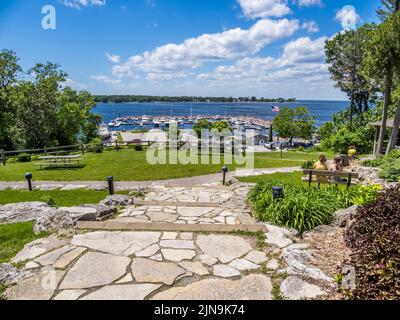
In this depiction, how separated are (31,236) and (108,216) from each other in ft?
5.09

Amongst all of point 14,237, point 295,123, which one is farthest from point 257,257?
point 295,123

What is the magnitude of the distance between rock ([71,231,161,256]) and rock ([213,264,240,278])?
1.19 m

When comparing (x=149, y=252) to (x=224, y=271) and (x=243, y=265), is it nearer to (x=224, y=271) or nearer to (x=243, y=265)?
(x=224, y=271)

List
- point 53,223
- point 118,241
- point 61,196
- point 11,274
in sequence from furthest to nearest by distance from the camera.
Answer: point 61,196 < point 53,223 < point 118,241 < point 11,274

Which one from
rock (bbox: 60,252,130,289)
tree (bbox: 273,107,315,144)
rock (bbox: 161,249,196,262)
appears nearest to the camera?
rock (bbox: 60,252,130,289)

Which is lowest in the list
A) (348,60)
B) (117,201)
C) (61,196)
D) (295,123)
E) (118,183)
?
Result: (118,183)

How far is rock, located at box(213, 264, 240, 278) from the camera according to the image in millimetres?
3430

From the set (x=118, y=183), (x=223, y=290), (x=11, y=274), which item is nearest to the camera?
(x=223, y=290)

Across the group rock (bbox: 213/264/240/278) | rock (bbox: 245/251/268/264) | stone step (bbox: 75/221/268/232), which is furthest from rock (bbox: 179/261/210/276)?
stone step (bbox: 75/221/268/232)

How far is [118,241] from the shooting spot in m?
4.37

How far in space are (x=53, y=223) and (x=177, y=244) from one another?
7.58 feet

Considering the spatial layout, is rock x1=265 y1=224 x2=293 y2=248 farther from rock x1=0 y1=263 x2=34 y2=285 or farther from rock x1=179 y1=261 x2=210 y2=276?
rock x1=0 y1=263 x2=34 y2=285
